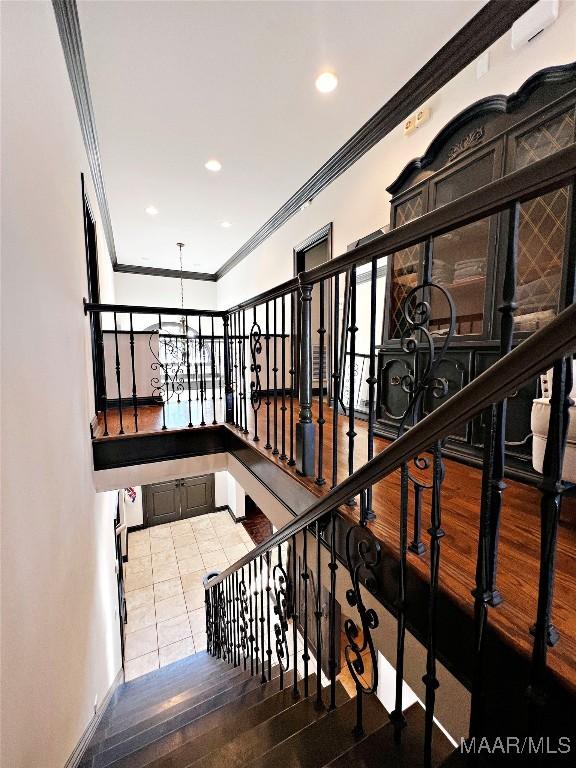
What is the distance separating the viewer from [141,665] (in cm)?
420

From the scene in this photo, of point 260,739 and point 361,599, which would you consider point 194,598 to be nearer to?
point 260,739

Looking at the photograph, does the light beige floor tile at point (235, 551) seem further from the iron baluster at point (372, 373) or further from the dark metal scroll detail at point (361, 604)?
the iron baluster at point (372, 373)

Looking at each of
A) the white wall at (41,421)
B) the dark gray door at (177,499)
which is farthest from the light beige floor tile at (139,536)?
the white wall at (41,421)

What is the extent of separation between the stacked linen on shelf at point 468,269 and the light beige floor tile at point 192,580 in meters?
5.92

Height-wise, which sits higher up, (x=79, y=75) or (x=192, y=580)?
(x=79, y=75)

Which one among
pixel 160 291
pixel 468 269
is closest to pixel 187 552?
pixel 160 291

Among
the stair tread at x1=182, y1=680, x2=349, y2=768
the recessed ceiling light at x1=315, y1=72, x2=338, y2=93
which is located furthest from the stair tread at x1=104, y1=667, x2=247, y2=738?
the recessed ceiling light at x1=315, y1=72, x2=338, y2=93

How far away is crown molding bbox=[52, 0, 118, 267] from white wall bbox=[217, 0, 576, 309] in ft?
7.62

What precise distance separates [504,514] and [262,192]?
4307mm

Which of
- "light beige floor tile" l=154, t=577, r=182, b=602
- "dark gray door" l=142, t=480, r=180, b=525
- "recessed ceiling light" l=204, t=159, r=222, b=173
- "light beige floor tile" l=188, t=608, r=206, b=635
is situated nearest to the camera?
"recessed ceiling light" l=204, t=159, r=222, b=173

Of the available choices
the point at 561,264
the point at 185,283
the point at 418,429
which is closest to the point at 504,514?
the point at 418,429

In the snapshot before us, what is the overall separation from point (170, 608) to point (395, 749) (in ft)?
16.8

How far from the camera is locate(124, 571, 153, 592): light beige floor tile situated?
5.48m

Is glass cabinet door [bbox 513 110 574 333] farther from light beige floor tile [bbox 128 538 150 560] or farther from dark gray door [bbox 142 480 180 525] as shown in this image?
dark gray door [bbox 142 480 180 525]
